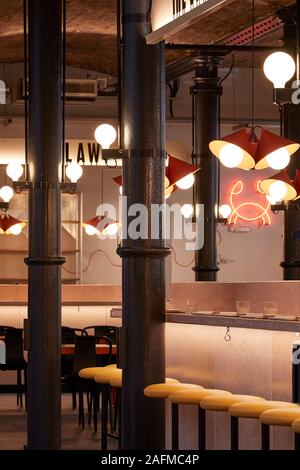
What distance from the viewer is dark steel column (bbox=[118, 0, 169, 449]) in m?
7.18

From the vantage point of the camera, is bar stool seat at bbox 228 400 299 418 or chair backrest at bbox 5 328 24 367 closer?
bar stool seat at bbox 228 400 299 418

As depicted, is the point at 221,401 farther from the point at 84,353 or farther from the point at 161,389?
the point at 84,353

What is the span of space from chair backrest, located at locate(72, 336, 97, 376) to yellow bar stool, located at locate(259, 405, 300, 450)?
482cm


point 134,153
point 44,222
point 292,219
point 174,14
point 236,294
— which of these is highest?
point 174,14

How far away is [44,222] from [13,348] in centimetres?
370

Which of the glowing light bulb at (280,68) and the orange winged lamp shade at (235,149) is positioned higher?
the glowing light bulb at (280,68)

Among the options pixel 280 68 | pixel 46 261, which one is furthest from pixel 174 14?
pixel 46 261

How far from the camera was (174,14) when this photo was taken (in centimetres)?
673

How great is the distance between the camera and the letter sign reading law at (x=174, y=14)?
6.07 meters

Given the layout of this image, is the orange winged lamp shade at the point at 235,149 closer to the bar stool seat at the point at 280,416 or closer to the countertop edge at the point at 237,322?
the countertop edge at the point at 237,322

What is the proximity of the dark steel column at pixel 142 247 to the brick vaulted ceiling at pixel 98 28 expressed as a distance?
2.48 m

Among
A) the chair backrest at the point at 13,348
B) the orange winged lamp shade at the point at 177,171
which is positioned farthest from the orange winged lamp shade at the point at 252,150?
the chair backrest at the point at 13,348

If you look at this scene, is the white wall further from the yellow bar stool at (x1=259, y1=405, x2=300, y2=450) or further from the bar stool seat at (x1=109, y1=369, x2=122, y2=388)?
the yellow bar stool at (x1=259, y1=405, x2=300, y2=450)

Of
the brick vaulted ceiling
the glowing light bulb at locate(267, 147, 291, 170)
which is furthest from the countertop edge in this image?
the brick vaulted ceiling
